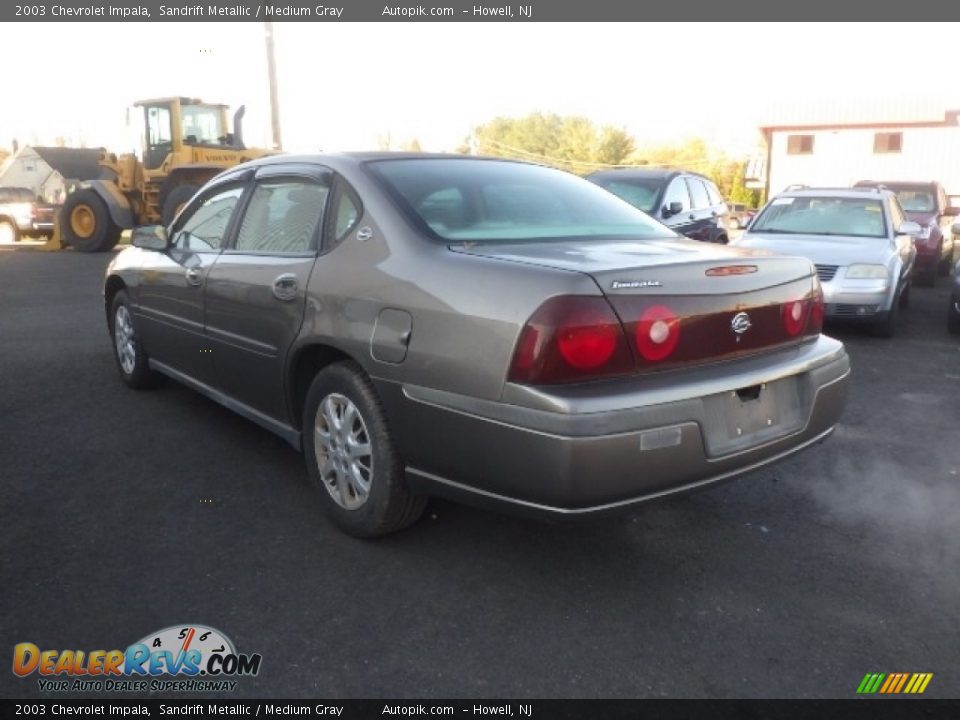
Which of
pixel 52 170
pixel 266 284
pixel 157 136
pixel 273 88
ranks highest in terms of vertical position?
pixel 273 88

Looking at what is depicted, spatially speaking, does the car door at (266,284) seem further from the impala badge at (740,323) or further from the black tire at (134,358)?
the impala badge at (740,323)

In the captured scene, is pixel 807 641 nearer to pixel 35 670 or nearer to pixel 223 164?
pixel 35 670

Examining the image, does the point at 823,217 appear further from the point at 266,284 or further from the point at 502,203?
the point at 266,284

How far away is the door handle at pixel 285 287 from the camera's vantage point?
11.0 feet

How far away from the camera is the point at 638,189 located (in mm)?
9883

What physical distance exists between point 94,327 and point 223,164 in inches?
337

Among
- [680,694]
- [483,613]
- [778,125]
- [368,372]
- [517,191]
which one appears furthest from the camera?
[778,125]

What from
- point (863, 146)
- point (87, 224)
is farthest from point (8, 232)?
point (863, 146)

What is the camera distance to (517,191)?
3.63m

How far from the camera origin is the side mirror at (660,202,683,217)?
9023 millimetres

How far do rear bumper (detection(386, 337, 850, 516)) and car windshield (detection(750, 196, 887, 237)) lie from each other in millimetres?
6128

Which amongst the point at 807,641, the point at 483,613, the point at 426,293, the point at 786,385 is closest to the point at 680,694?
the point at 807,641

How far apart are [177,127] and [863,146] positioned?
25.5 m
